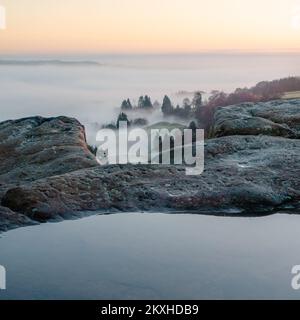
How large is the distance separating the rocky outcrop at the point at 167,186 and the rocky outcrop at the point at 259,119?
17.0 ft

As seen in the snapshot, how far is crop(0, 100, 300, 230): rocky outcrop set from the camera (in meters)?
15.3

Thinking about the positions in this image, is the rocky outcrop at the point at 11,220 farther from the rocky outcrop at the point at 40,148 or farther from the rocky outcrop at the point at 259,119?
the rocky outcrop at the point at 259,119

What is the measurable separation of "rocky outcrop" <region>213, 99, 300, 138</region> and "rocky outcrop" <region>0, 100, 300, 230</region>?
5196 mm

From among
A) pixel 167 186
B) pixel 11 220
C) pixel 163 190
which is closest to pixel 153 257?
pixel 11 220

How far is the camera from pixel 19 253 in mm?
12547

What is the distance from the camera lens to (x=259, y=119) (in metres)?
29.0

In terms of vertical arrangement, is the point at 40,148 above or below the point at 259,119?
below

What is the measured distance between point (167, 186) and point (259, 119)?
1342cm

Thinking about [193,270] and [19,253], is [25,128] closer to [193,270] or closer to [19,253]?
[19,253]

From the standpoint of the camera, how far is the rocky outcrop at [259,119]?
27.7 meters

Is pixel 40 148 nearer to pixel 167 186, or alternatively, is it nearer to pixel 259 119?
pixel 259 119

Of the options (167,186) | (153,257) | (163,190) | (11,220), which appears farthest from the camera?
(167,186)
